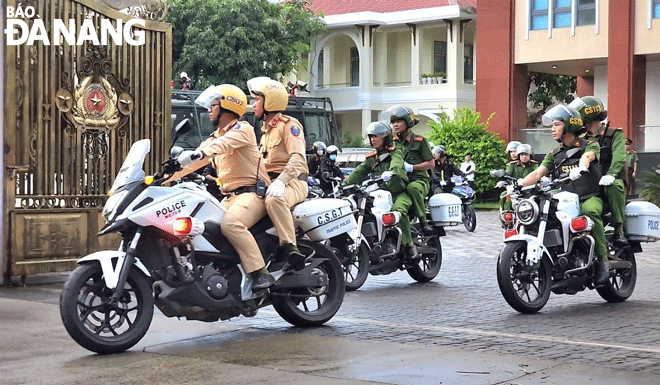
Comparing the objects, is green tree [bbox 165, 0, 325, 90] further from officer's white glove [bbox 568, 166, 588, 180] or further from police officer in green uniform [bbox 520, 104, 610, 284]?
officer's white glove [bbox 568, 166, 588, 180]

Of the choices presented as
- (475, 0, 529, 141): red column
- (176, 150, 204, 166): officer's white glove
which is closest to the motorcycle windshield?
(176, 150, 204, 166): officer's white glove

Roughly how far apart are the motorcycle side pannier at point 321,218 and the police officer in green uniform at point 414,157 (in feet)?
11.1

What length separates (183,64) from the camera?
42031 millimetres

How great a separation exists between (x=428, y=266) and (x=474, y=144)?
859 inches

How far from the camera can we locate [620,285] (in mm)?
11070

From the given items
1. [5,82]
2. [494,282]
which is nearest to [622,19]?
[494,282]

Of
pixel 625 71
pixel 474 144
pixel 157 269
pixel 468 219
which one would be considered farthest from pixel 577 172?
pixel 625 71

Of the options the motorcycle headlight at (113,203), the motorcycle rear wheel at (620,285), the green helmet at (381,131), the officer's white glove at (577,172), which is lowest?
the motorcycle rear wheel at (620,285)

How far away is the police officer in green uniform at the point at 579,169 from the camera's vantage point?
10.4 m

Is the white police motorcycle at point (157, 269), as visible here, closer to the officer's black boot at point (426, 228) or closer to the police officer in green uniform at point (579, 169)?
the police officer in green uniform at point (579, 169)

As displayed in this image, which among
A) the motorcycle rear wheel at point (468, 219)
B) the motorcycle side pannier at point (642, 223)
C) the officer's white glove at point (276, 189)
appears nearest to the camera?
the officer's white glove at point (276, 189)

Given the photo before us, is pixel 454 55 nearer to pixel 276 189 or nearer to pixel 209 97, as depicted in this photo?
pixel 209 97

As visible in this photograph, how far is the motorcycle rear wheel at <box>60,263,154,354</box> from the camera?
7.45 metres

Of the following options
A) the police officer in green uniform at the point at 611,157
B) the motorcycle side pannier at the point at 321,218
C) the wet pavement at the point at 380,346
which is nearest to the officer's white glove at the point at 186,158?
the wet pavement at the point at 380,346
